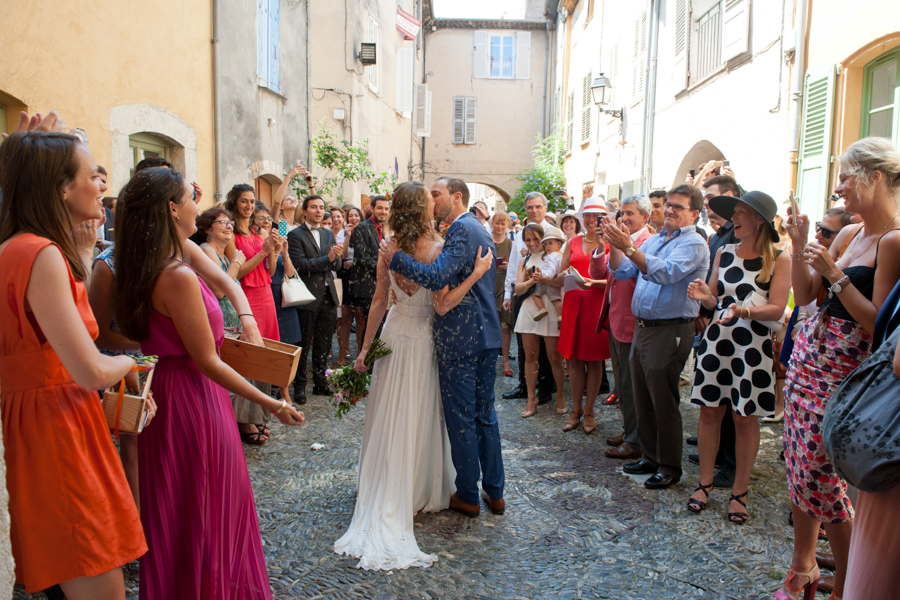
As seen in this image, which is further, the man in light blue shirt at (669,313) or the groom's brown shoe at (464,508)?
the man in light blue shirt at (669,313)

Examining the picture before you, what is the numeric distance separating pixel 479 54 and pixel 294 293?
21894mm

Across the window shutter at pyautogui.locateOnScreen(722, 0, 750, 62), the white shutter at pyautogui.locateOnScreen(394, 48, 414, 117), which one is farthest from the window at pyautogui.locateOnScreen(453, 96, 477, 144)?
the window shutter at pyautogui.locateOnScreen(722, 0, 750, 62)

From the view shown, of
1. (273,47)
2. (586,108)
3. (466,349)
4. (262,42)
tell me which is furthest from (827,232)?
(586,108)

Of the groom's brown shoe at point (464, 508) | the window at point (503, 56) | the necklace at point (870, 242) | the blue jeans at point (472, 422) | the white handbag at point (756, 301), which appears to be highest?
the window at point (503, 56)

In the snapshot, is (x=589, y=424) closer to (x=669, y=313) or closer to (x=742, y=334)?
(x=669, y=313)

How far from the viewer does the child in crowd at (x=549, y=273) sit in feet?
19.7

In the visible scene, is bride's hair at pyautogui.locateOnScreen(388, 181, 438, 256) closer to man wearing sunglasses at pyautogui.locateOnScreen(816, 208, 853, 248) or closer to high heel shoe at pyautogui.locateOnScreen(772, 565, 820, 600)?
high heel shoe at pyautogui.locateOnScreen(772, 565, 820, 600)

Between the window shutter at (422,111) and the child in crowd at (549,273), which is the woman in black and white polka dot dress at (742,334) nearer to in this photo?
the child in crowd at (549,273)

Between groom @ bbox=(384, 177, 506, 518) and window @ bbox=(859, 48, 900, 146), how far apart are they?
4747 mm

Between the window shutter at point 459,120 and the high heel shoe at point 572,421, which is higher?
the window shutter at point 459,120

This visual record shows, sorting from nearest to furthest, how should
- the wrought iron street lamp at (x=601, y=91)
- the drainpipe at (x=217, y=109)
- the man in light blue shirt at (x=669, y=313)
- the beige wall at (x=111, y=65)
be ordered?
1. the man in light blue shirt at (x=669, y=313)
2. the beige wall at (x=111, y=65)
3. the drainpipe at (x=217, y=109)
4. the wrought iron street lamp at (x=601, y=91)

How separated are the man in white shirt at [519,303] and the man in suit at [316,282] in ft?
5.99

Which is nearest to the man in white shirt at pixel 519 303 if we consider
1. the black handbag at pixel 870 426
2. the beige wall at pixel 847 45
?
the beige wall at pixel 847 45

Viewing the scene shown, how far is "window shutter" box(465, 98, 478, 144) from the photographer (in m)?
25.2
